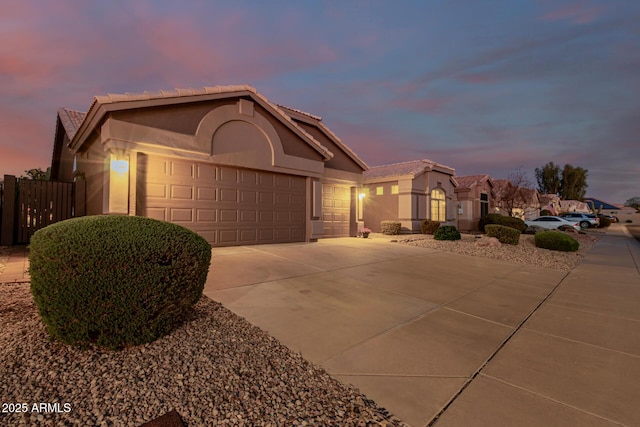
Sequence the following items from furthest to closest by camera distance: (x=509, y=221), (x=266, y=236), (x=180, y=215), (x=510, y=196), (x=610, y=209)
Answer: (x=610, y=209)
(x=510, y=196)
(x=509, y=221)
(x=266, y=236)
(x=180, y=215)

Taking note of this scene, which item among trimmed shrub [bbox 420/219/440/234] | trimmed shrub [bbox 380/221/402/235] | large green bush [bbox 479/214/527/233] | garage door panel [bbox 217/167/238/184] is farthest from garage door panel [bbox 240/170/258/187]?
large green bush [bbox 479/214/527/233]

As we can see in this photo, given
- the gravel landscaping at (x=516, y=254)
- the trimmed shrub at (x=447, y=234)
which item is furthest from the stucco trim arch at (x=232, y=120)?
the trimmed shrub at (x=447, y=234)

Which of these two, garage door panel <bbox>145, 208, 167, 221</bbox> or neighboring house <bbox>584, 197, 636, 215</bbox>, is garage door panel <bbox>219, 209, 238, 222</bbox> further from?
neighboring house <bbox>584, 197, 636, 215</bbox>

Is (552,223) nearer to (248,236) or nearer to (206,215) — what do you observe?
(248,236)

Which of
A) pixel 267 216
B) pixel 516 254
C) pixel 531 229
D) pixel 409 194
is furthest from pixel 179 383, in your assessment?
pixel 531 229

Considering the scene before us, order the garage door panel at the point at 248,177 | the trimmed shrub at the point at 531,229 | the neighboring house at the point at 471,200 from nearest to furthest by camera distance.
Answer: the garage door panel at the point at 248,177 < the trimmed shrub at the point at 531,229 < the neighboring house at the point at 471,200

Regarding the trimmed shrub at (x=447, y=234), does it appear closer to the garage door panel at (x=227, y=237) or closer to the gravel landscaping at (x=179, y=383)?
the garage door panel at (x=227, y=237)

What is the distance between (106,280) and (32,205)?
1076 centimetres

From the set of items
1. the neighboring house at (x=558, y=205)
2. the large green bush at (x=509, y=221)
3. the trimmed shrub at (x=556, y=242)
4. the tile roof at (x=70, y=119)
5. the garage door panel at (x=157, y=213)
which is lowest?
the trimmed shrub at (x=556, y=242)

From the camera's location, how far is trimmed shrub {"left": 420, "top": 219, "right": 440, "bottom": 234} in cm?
1867

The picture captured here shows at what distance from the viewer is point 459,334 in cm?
404

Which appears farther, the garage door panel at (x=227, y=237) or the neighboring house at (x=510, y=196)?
the neighboring house at (x=510, y=196)

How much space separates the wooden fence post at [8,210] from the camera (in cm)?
962

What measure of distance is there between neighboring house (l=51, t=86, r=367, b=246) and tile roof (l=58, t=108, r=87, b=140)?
5 centimetres
